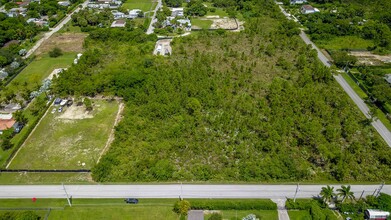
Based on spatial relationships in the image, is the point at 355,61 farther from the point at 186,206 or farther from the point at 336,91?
the point at 186,206

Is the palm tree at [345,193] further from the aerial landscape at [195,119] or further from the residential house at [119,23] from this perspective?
the residential house at [119,23]

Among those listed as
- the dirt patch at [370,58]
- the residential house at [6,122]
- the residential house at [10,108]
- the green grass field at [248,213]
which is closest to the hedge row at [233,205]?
the green grass field at [248,213]

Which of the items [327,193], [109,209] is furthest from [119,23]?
[327,193]

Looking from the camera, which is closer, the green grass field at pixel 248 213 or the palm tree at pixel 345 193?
the palm tree at pixel 345 193

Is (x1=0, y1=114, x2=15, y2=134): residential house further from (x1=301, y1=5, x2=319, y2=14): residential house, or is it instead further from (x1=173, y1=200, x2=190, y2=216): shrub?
(x1=301, y1=5, x2=319, y2=14): residential house

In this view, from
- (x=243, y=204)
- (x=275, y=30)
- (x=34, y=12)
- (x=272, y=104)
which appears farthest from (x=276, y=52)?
(x=34, y=12)
